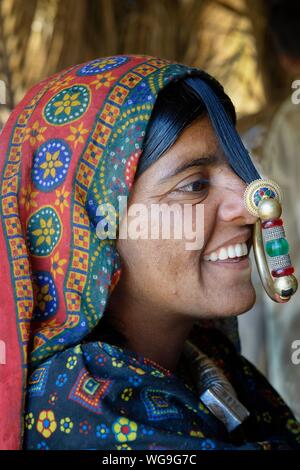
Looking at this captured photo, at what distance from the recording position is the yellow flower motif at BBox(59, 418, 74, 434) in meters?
1.39

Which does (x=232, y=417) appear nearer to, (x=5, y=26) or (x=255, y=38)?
(x=5, y=26)

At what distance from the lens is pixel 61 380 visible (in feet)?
4.71

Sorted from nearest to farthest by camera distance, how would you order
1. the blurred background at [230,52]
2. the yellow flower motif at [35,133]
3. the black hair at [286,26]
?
the yellow flower motif at [35,133], the blurred background at [230,52], the black hair at [286,26]

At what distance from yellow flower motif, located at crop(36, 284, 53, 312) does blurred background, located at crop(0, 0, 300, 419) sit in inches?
58.7

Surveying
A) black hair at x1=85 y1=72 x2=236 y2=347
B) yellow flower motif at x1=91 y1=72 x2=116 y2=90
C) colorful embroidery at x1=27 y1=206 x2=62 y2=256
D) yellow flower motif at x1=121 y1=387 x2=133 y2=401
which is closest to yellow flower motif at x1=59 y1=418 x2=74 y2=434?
yellow flower motif at x1=121 y1=387 x2=133 y2=401

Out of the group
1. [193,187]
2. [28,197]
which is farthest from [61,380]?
[193,187]

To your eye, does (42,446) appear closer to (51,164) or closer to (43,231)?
(43,231)

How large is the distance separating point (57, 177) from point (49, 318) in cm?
28

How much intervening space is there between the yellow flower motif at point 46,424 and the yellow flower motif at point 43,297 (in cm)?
22

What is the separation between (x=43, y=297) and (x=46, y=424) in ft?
0.84

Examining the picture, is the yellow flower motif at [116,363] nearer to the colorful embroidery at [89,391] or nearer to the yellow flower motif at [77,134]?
the colorful embroidery at [89,391]

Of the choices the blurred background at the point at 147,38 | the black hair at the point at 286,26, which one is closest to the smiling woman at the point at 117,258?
the blurred background at the point at 147,38

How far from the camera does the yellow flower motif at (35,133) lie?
157 cm

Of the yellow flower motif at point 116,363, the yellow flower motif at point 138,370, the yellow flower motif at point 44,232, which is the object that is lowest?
the yellow flower motif at point 138,370
